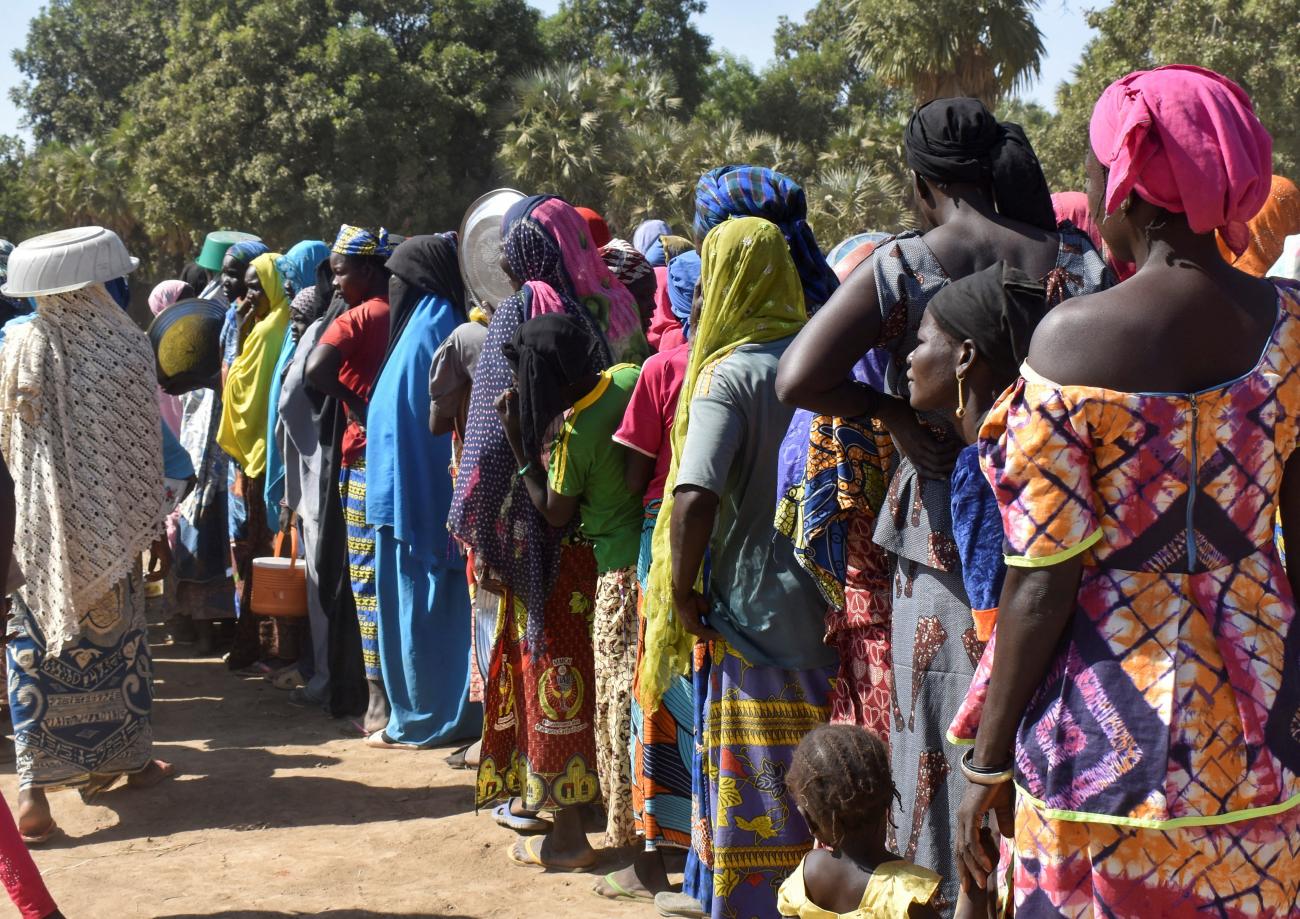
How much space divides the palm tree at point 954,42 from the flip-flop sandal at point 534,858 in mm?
20595

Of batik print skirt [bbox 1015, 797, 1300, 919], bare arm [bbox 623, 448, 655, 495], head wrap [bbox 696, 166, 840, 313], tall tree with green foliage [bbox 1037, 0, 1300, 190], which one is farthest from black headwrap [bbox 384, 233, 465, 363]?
tall tree with green foliage [bbox 1037, 0, 1300, 190]

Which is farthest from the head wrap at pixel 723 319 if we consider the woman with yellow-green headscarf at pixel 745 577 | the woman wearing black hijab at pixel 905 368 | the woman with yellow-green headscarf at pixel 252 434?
the woman with yellow-green headscarf at pixel 252 434

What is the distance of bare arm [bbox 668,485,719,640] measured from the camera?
3672 millimetres

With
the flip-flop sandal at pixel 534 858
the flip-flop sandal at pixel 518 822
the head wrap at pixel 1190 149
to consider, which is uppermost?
the head wrap at pixel 1190 149

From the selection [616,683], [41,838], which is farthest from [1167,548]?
[41,838]

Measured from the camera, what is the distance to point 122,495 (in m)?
5.54

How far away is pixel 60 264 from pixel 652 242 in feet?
10.8

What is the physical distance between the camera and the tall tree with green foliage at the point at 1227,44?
20.3 m

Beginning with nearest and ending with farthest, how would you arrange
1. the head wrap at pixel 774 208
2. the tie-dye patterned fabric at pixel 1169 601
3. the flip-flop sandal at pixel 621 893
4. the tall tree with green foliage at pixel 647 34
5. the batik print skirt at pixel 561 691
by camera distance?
the tie-dye patterned fabric at pixel 1169 601
the head wrap at pixel 774 208
the flip-flop sandal at pixel 621 893
the batik print skirt at pixel 561 691
the tall tree with green foliage at pixel 647 34

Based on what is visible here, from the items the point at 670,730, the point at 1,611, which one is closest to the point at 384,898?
the point at 670,730

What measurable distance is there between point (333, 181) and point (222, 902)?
24158 millimetres

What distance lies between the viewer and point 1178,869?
2.10 metres

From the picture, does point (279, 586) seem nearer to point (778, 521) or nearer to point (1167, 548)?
point (778, 521)

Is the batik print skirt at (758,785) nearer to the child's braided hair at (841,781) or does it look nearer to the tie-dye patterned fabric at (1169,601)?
the child's braided hair at (841,781)
